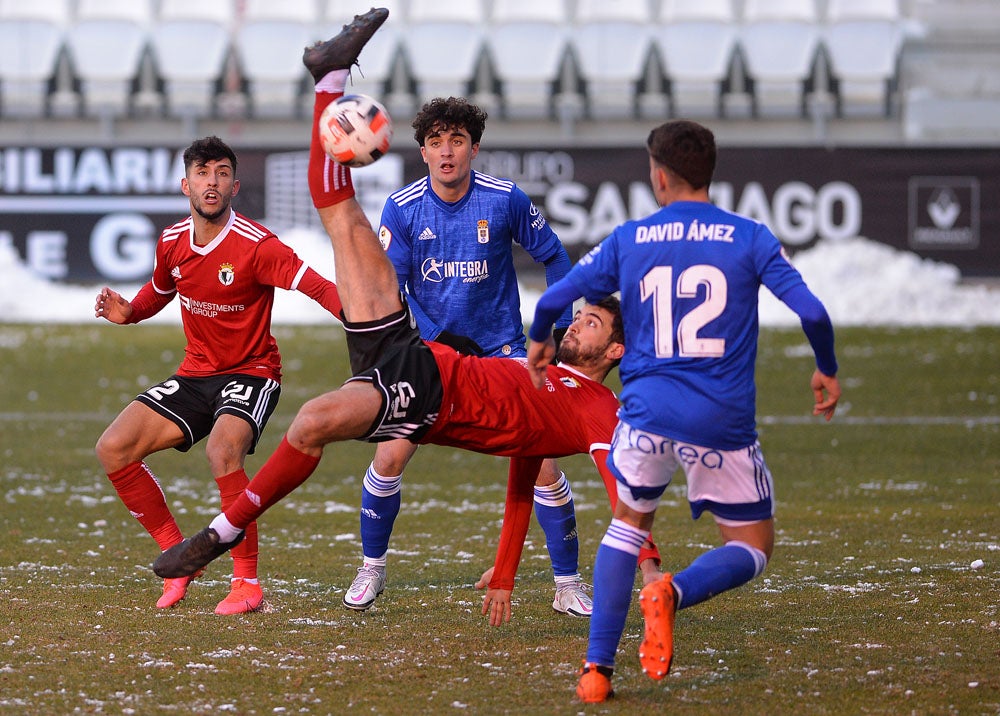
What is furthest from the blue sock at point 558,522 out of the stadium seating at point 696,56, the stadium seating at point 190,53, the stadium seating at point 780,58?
the stadium seating at point 190,53

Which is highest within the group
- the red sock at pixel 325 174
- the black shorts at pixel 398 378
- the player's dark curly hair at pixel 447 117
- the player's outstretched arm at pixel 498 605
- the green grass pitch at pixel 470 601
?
the player's dark curly hair at pixel 447 117

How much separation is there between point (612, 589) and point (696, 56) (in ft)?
58.2

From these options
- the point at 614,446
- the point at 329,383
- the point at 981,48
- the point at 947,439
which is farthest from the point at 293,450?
the point at 981,48

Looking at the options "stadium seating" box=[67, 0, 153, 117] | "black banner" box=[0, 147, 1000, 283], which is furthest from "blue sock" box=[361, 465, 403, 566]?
"stadium seating" box=[67, 0, 153, 117]

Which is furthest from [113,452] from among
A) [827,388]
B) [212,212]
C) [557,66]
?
[557,66]

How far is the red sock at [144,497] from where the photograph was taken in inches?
230

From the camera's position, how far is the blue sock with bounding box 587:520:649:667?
428 cm

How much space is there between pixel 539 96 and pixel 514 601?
15.6 meters

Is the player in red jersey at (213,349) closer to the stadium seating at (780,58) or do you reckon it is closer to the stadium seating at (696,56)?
the stadium seating at (696,56)

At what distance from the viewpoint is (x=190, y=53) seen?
2103 cm

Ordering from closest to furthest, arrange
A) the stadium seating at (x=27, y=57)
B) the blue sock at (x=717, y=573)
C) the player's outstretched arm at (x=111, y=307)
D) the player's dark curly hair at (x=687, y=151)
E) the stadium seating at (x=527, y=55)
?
1. the blue sock at (x=717, y=573)
2. the player's dark curly hair at (x=687, y=151)
3. the player's outstretched arm at (x=111, y=307)
4. the stadium seating at (x=27, y=57)
5. the stadium seating at (x=527, y=55)

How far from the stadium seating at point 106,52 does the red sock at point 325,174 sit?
631 inches

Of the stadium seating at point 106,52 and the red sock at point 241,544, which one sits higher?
the stadium seating at point 106,52

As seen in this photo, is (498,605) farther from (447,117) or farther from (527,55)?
(527,55)
